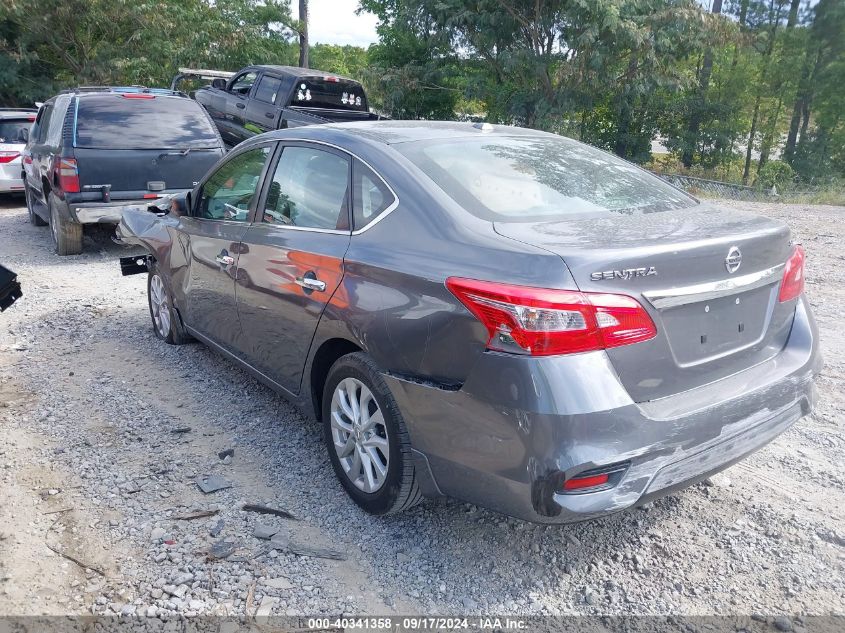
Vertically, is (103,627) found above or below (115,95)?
below

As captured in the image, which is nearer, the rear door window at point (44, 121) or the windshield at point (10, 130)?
the rear door window at point (44, 121)

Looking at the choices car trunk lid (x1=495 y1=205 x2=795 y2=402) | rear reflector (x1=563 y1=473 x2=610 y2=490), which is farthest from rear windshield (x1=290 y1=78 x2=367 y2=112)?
rear reflector (x1=563 y1=473 x2=610 y2=490)

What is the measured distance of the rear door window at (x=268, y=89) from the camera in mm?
12357

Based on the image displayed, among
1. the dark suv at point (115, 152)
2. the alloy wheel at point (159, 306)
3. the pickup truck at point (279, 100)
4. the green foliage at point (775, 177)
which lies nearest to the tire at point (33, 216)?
the dark suv at point (115, 152)

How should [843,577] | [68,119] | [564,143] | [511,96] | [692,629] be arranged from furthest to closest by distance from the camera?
[511,96]
[68,119]
[564,143]
[843,577]
[692,629]

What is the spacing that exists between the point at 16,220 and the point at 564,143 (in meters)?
10.7

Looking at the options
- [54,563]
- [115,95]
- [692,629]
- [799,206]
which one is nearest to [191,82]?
[115,95]

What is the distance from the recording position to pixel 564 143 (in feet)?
13.3

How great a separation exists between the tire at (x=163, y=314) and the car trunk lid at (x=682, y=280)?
10.8 ft

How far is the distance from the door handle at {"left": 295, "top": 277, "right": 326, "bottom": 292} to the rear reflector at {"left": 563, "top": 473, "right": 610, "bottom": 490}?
4.85 ft

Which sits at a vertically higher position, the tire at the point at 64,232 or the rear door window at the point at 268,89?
the rear door window at the point at 268,89

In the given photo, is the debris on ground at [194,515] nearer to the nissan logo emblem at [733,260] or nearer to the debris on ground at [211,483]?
the debris on ground at [211,483]

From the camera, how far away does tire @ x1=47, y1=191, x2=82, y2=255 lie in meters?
8.53

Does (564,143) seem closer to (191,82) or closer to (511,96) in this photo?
(191,82)
